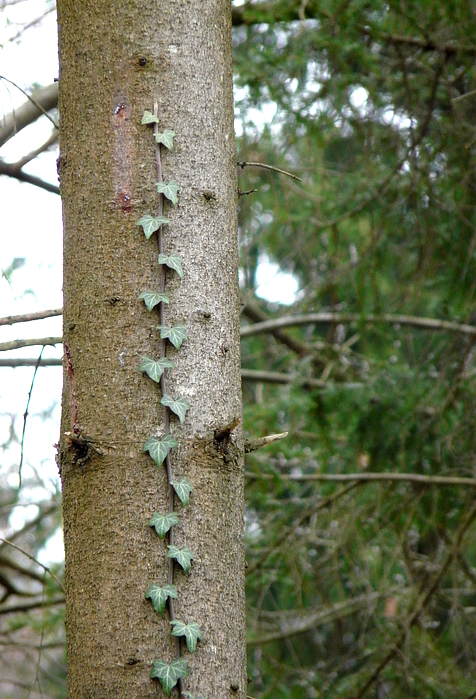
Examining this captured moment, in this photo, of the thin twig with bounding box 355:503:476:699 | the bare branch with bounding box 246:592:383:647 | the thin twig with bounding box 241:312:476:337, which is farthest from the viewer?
the thin twig with bounding box 241:312:476:337

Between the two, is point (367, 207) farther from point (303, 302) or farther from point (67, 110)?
point (67, 110)

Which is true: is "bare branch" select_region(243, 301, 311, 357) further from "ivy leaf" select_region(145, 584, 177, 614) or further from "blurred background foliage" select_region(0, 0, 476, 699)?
"ivy leaf" select_region(145, 584, 177, 614)

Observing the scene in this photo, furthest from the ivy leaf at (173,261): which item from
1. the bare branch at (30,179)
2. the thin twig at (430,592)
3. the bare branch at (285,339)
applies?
the bare branch at (285,339)

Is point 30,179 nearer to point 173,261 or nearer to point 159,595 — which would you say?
point 173,261

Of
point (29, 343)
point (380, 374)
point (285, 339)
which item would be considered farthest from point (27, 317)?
point (285, 339)

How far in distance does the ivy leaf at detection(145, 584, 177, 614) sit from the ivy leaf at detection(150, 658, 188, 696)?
8 cm

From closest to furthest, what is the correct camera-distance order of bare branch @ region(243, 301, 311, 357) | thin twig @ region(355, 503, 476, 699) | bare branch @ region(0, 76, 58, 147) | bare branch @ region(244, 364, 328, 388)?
bare branch @ region(0, 76, 58, 147) → thin twig @ region(355, 503, 476, 699) → bare branch @ region(244, 364, 328, 388) → bare branch @ region(243, 301, 311, 357)

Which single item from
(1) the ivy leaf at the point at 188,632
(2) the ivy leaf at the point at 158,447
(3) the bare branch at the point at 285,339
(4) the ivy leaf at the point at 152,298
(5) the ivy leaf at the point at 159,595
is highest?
(3) the bare branch at the point at 285,339

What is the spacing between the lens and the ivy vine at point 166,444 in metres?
1.20

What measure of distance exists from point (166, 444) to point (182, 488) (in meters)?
0.08

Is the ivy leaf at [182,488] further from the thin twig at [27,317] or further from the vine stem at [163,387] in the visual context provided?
the thin twig at [27,317]

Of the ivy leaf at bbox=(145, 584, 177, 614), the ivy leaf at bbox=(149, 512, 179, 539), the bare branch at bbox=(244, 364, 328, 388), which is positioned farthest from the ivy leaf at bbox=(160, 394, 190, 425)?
the bare branch at bbox=(244, 364, 328, 388)

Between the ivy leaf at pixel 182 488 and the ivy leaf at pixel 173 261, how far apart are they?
1.16ft

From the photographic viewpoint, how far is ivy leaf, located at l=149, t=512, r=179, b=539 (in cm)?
124
